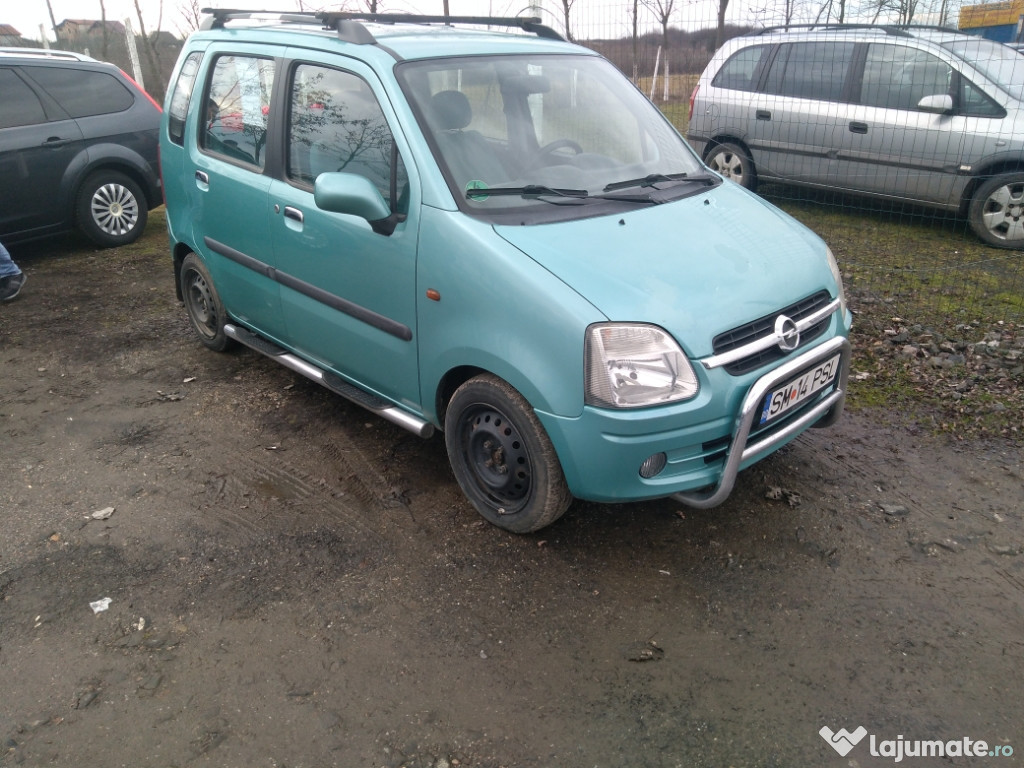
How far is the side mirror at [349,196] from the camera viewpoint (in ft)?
10.7

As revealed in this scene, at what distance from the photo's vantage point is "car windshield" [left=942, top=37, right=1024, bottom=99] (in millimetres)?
6945

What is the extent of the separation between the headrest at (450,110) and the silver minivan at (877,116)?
5.21 metres

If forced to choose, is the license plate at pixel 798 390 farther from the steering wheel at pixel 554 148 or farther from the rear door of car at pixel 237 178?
the rear door of car at pixel 237 178

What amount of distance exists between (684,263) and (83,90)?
688 cm

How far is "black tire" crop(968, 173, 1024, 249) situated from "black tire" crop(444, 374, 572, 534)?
573 cm

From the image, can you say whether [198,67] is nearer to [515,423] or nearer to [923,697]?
[515,423]

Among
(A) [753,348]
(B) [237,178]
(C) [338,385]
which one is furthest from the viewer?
(B) [237,178]

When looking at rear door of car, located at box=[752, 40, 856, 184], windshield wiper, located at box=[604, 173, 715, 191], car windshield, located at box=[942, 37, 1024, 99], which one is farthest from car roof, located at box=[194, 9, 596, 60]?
car windshield, located at box=[942, 37, 1024, 99]

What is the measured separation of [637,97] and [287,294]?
83.0 inches

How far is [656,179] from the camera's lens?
12.3 feet

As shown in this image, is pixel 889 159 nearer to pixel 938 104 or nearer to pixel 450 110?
pixel 938 104

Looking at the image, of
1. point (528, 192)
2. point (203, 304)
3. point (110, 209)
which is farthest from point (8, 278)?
point (528, 192)

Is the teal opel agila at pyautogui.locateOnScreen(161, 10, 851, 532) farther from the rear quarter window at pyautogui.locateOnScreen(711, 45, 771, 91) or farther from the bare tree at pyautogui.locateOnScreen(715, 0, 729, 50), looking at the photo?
the bare tree at pyautogui.locateOnScreen(715, 0, 729, 50)

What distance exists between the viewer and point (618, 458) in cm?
290
